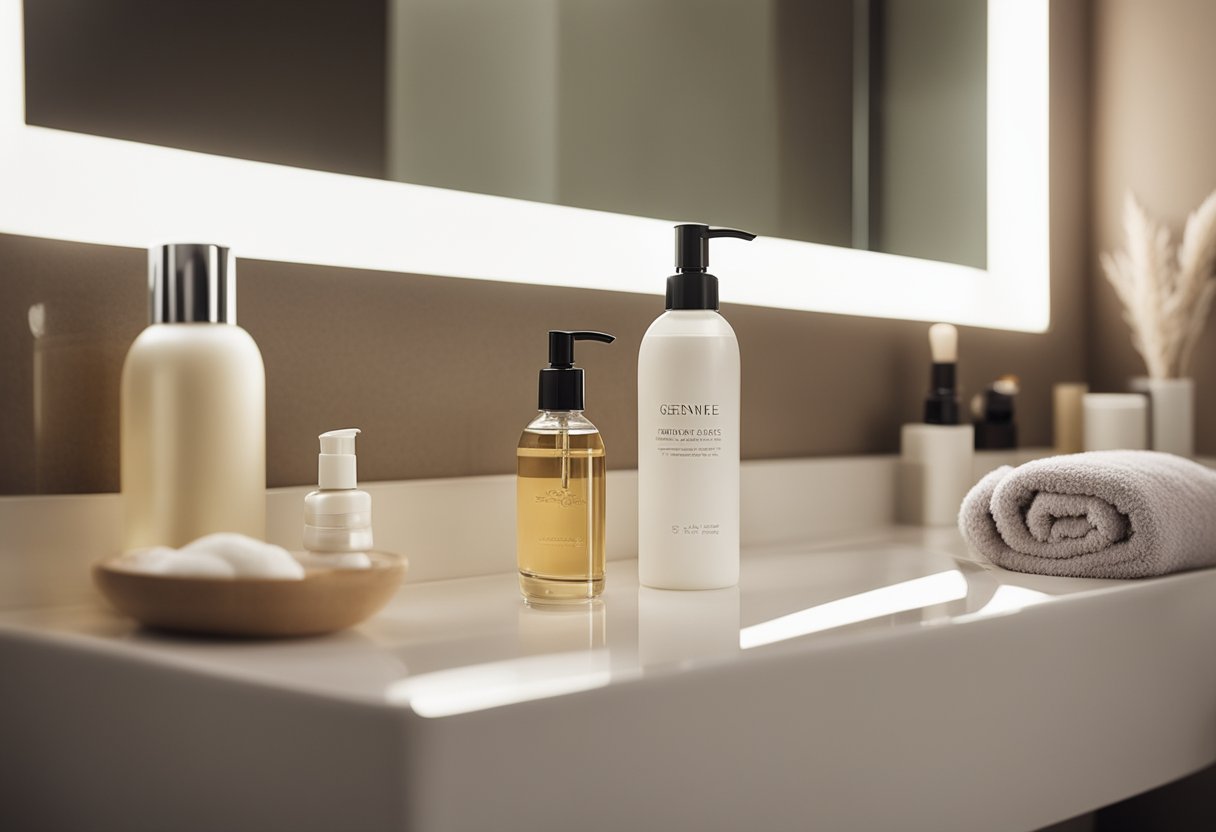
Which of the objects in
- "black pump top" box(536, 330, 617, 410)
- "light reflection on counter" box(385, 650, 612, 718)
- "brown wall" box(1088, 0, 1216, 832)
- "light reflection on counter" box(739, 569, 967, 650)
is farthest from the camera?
"brown wall" box(1088, 0, 1216, 832)

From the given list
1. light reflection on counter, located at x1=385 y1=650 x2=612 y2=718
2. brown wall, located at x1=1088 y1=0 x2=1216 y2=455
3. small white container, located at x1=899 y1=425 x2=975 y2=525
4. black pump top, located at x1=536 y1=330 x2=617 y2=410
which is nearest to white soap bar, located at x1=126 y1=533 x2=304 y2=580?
light reflection on counter, located at x1=385 y1=650 x2=612 y2=718

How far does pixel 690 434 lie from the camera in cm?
74

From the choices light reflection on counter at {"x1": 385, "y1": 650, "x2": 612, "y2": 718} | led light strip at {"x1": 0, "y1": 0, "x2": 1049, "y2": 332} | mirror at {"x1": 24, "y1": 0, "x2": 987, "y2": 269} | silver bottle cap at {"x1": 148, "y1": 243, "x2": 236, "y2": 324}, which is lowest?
light reflection on counter at {"x1": 385, "y1": 650, "x2": 612, "y2": 718}

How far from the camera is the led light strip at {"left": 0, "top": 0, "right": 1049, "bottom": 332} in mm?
671

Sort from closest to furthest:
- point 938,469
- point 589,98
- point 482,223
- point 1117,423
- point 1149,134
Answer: point 482,223, point 589,98, point 938,469, point 1117,423, point 1149,134

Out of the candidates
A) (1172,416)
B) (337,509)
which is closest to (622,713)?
(337,509)

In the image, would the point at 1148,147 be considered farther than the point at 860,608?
Yes

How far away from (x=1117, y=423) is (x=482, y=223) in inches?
33.1

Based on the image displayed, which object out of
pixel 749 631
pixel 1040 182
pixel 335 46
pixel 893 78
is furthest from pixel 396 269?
pixel 1040 182

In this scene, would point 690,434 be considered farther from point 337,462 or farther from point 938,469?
point 938,469

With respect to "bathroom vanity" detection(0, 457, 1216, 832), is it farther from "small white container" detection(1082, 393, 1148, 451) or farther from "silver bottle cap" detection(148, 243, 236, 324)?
"small white container" detection(1082, 393, 1148, 451)

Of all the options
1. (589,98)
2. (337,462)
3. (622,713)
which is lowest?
(622,713)

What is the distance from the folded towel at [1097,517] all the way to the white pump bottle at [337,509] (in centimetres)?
52

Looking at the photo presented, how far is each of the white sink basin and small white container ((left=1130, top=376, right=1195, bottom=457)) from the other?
607 mm
